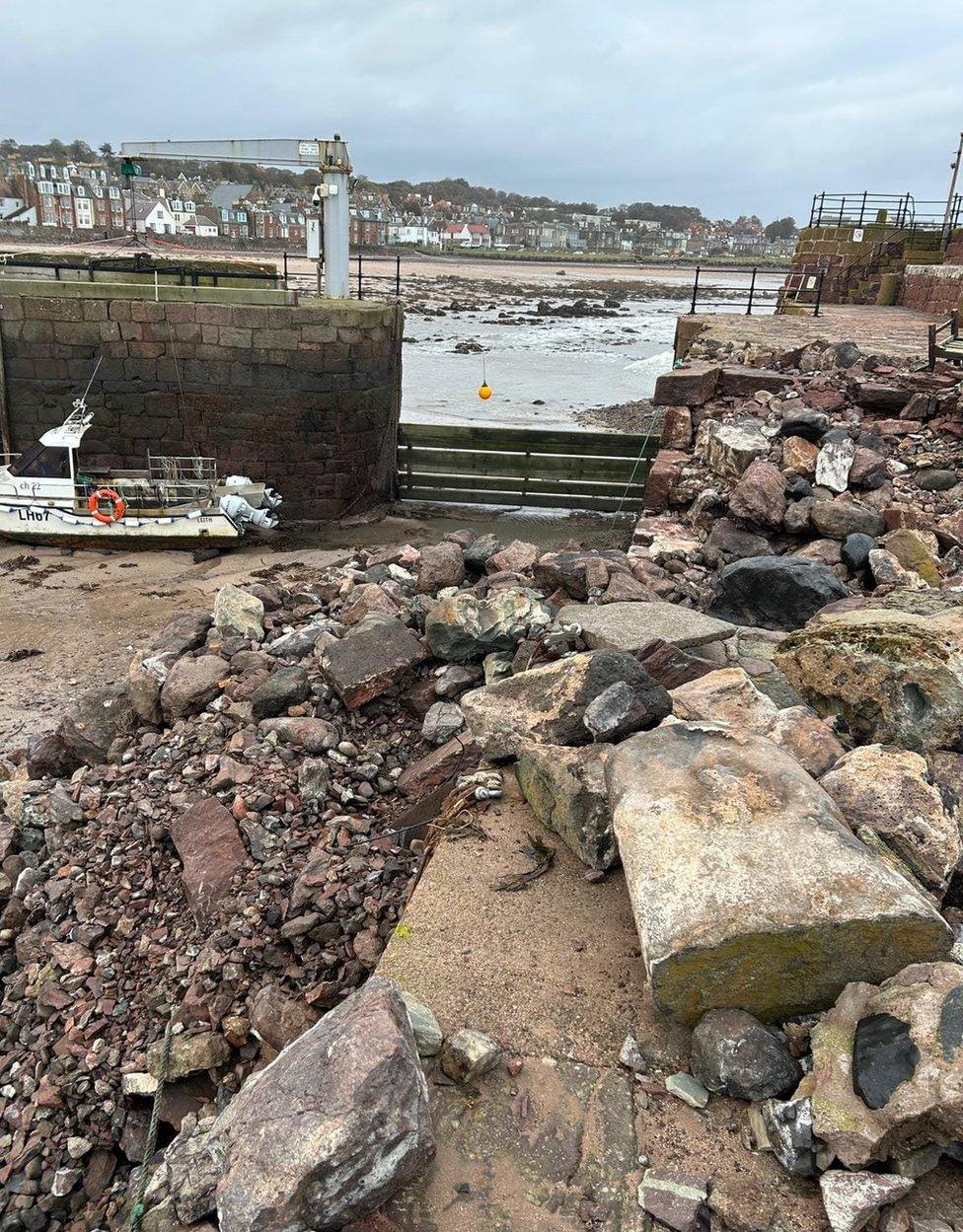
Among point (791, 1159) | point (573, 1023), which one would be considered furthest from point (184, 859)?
point (791, 1159)

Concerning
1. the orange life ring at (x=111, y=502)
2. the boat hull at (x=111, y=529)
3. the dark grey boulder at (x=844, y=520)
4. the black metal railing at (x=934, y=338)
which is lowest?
the boat hull at (x=111, y=529)

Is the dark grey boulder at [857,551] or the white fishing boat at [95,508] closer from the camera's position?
the dark grey boulder at [857,551]

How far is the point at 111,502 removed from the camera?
10.9 metres

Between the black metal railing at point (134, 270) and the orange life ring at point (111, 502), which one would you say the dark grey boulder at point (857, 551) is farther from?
the black metal railing at point (134, 270)

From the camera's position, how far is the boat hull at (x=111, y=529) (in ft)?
36.1

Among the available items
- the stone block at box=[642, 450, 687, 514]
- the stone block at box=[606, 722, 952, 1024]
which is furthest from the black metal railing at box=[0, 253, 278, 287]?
the stone block at box=[606, 722, 952, 1024]

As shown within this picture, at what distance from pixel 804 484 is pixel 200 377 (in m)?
8.64

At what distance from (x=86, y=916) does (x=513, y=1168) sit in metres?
2.32

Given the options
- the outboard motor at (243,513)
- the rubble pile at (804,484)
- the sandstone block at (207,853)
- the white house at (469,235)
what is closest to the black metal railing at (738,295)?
the rubble pile at (804,484)

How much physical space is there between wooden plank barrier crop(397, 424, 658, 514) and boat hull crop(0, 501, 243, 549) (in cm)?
384

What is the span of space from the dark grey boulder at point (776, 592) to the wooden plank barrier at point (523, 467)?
868 cm

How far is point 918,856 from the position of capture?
248cm

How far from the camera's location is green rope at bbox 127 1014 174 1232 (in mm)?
2080

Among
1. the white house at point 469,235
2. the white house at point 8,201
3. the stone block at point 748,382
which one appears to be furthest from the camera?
the white house at point 469,235
